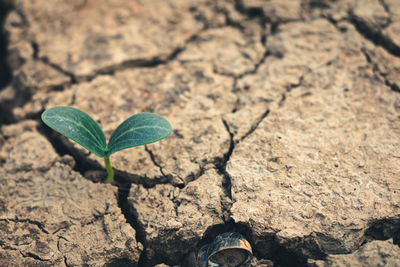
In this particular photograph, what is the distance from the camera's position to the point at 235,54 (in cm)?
230

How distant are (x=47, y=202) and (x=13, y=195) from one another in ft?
0.66

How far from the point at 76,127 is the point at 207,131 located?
2.34 feet

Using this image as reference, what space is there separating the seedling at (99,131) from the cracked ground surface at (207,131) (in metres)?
0.22

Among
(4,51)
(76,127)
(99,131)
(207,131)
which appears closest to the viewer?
(76,127)

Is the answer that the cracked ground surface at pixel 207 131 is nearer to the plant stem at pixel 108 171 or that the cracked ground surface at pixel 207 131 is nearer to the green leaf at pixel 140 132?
the plant stem at pixel 108 171

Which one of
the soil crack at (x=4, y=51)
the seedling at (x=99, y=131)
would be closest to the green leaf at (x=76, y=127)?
the seedling at (x=99, y=131)

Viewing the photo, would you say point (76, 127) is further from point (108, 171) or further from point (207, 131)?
point (207, 131)

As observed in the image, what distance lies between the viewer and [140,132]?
1512mm

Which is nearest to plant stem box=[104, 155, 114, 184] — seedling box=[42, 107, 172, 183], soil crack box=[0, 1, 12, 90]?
seedling box=[42, 107, 172, 183]

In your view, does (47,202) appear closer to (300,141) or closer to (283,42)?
(300,141)

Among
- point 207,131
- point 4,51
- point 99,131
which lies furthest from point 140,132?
point 4,51

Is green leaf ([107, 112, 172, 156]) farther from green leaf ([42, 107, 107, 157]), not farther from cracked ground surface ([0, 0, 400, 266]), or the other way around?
cracked ground surface ([0, 0, 400, 266])

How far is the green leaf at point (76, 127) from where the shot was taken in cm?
143

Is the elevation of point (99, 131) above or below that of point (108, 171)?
above
